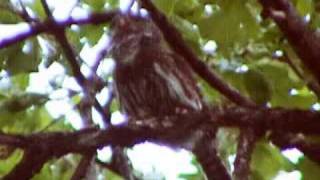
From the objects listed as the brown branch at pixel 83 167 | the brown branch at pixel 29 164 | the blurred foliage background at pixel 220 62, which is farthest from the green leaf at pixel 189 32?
the brown branch at pixel 29 164

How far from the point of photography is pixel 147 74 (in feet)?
9.44

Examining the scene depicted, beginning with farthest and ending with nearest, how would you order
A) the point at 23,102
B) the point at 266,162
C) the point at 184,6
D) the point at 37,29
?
the point at 184,6 < the point at 266,162 < the point at 23,102 < the point at 37,29

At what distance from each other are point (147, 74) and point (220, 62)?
0.57 metres

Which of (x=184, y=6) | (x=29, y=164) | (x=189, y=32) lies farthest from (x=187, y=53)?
(x=29, y=164)

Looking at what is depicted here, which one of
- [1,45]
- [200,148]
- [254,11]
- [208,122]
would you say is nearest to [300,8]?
[254,11]

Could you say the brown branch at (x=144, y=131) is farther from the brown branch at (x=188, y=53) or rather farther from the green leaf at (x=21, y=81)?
the green leaf at (x=21, y=81)

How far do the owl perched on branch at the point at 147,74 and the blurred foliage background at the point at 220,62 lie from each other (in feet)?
0.93

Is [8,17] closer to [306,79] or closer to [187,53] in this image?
[187,53]

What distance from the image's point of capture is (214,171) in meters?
2.25

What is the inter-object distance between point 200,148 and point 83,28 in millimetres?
487

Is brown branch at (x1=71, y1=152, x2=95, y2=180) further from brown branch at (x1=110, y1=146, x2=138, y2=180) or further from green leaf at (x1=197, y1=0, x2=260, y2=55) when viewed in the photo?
green leaf at (x1=197, y1=0, x2=260, y2=55)

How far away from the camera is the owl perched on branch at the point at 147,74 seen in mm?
2791

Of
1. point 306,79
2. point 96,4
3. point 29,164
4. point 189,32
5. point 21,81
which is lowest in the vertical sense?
point 29,164

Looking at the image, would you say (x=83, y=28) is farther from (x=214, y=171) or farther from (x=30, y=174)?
(x=30, y=174)
